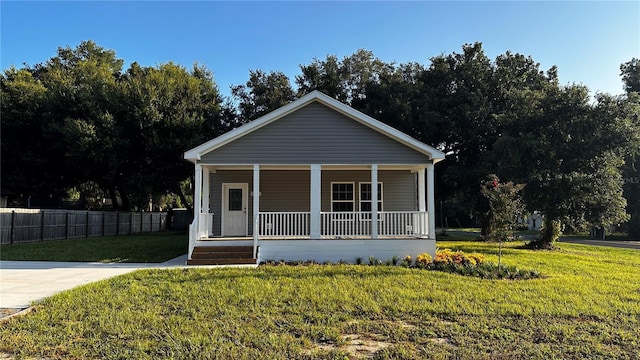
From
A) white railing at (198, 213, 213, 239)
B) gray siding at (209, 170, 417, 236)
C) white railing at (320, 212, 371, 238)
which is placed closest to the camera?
white railing at (320, 212, 371, 238)

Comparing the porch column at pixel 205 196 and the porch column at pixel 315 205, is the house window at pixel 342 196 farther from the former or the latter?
the porch column at pixel 205 196

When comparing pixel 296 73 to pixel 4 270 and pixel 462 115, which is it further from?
pixel 4 270

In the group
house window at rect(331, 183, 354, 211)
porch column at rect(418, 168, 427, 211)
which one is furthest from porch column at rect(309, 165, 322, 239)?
porch column at rect(418, 168, 427, 211)

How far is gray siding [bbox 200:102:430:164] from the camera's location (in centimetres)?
1296

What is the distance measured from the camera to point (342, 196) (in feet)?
52.0

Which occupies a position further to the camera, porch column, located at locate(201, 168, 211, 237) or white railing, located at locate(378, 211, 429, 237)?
porch column, located at locate(201, 168, 211, 237)

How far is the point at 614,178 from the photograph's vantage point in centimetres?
1719

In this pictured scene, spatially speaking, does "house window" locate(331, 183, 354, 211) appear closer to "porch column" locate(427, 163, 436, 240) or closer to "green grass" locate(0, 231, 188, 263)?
"porch column" locate(427, 163, 436, 240)

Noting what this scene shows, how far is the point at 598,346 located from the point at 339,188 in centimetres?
1118

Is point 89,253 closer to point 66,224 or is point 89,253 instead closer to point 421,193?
point 66,224

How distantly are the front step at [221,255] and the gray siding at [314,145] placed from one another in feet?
8.77

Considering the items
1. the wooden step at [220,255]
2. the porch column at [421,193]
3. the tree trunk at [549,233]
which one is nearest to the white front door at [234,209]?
the wooden step at [220,255]

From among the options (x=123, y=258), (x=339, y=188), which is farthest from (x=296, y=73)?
(x=123, y=258)

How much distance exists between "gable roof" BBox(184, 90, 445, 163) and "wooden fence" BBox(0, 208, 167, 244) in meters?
9.62
